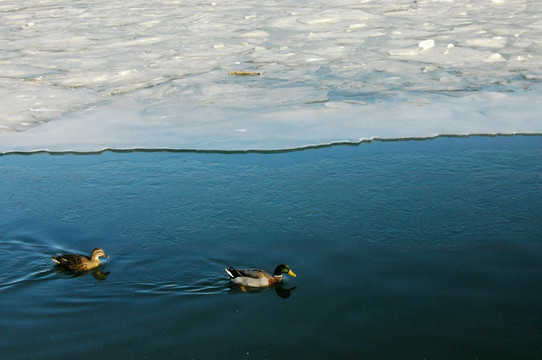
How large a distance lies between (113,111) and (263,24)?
519cm

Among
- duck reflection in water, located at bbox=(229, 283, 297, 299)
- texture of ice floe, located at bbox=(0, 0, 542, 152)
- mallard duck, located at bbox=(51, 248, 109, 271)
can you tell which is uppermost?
texture of ice floe, located at bbox=(0, 0, 542, 152)

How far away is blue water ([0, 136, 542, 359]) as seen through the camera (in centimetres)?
399

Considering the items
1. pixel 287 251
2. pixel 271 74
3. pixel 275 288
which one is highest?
pixel 271 74

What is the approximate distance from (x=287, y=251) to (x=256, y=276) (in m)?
0.56

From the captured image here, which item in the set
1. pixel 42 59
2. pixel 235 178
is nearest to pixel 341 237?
pixel 235 178

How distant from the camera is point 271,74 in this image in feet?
31.5

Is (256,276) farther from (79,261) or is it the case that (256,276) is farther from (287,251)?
(79,261)

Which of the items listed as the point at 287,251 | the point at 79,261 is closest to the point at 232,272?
the point at 287,251

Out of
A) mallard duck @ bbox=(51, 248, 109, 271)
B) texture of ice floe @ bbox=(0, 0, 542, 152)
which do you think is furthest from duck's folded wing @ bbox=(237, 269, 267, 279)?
texture of ice floe @ bbox=(0, 0, 542, 152)

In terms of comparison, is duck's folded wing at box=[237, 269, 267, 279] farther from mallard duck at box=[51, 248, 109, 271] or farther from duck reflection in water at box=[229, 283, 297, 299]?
mallard duck at box=[51, 248, 109, 271]

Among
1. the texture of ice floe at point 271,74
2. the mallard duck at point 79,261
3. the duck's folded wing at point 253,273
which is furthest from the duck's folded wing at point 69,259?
the texture of ice floe at point 271,74

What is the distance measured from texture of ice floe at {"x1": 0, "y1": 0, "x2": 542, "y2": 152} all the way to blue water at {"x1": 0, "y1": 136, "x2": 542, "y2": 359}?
51 cm

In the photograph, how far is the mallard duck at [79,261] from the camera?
4.81 metres

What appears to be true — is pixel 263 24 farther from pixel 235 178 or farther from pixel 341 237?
pixel 341 237
